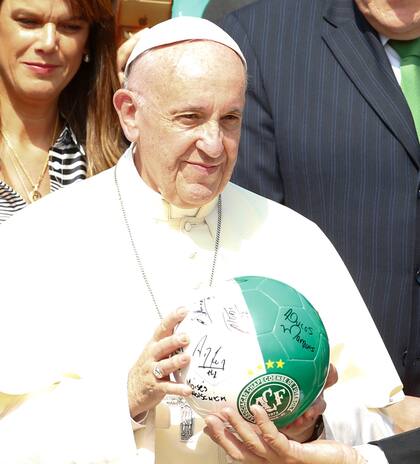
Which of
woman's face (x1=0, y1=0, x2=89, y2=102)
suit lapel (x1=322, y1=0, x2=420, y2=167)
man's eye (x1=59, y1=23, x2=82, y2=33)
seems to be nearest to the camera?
woman's face (x1=0, y1=0, x2=89, y2=102)

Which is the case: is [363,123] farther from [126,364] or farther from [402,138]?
[126,364]

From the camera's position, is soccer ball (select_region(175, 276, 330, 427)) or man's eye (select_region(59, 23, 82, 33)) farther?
man's eye (select_region(59, 23, 82, 33))

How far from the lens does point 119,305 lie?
4641mm

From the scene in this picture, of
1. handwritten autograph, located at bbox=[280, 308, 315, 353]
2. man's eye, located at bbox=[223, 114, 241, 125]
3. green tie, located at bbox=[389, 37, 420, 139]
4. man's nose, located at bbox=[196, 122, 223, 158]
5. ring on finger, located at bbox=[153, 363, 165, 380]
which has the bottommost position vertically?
ring on finger, located at bbox=[153, 363, 165, 380]

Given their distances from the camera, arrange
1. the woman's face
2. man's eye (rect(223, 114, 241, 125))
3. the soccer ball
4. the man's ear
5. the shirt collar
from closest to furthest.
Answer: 1. the soccer ball
2. man's eye (rect(223, 114, 241, 125))
3. the man's ear
4. the shirt collar
5. the woman's face

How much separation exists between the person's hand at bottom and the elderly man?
0.07ft

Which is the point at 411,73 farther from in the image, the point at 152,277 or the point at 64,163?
the point at 152,277

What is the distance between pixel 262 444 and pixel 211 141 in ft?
3.35

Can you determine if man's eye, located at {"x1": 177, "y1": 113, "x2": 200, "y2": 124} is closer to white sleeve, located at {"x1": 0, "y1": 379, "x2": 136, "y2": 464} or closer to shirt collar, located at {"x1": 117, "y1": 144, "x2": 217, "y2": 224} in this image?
shirt collar, located at {"x1": 117, "y1": 144, "x2": 217, "y2": 224}

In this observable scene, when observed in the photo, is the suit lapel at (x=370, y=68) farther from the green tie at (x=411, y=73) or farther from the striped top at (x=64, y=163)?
the striped top at (x=64, y=163)

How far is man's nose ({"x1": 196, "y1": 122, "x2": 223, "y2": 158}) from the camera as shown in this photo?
175 inches

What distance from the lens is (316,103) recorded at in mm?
5707

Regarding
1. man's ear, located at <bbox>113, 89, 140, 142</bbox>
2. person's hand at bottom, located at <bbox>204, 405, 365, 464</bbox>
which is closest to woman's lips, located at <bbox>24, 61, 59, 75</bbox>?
man's ear, located at <bbox>113, 89, 140, 142</bbox>

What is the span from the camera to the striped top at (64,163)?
5.43 meters
